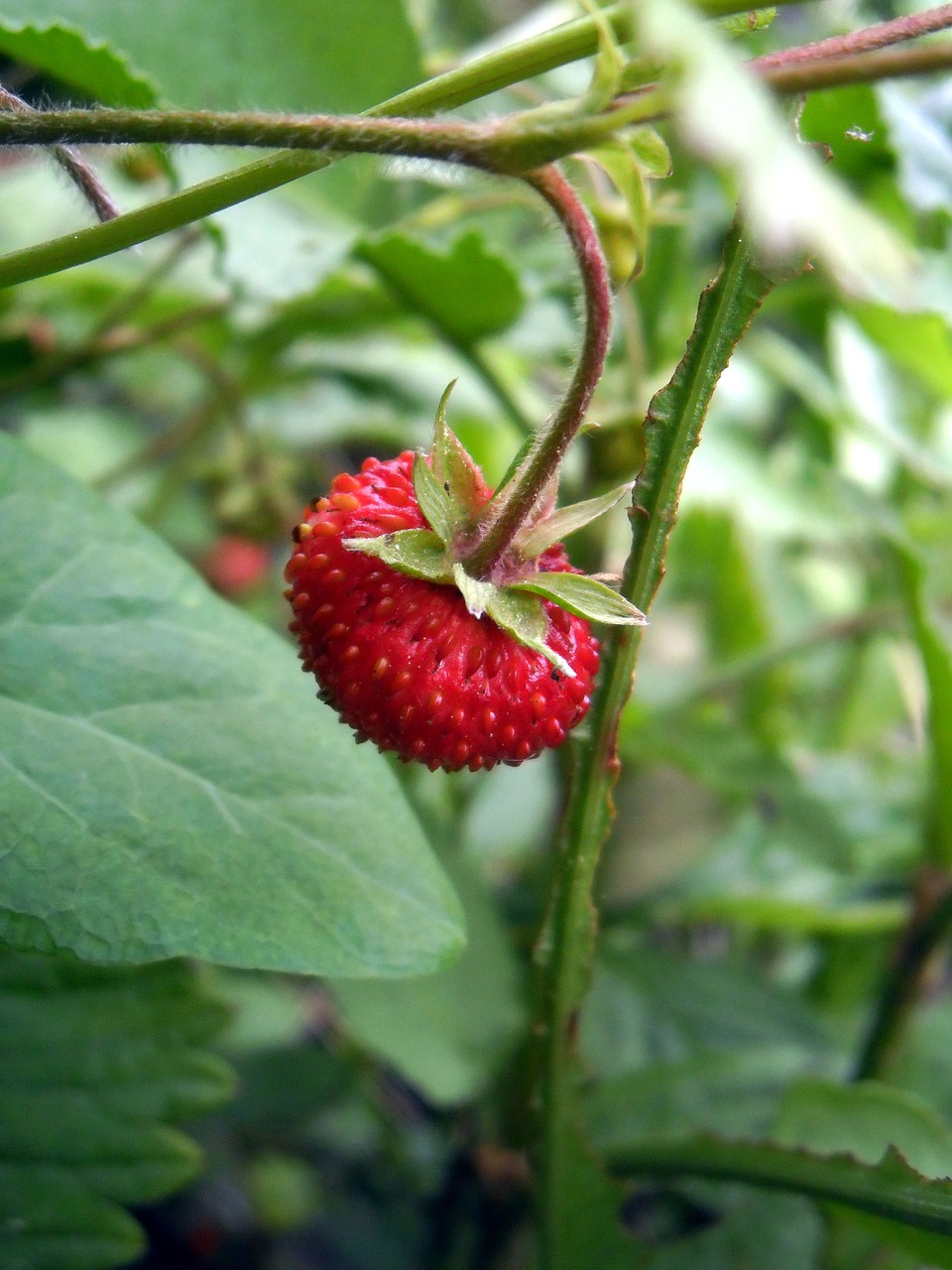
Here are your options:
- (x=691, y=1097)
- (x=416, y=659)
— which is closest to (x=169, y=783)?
(x=416, y=659)

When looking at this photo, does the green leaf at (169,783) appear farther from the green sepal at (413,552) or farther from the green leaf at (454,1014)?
the green leaf at (454,1014)

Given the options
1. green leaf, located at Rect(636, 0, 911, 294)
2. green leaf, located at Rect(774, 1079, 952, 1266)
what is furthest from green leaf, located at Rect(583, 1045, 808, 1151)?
green leaf, located at Rect(636, 0, 911, 294)

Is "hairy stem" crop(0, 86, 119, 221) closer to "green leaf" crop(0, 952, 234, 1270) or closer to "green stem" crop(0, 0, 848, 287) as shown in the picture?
"green stem" crop(0, 0, 848, 287)

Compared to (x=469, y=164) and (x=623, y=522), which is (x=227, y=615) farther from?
(x=623, y=522)

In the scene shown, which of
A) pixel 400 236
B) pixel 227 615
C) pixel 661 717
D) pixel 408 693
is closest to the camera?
pixel 408 693

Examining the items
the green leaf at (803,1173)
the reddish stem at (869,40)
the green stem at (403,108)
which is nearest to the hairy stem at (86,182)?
the green stem at (403,108)

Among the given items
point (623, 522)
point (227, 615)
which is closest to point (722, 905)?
point (623, 522)

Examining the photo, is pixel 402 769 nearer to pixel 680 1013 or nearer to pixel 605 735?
pixel 680 1013
